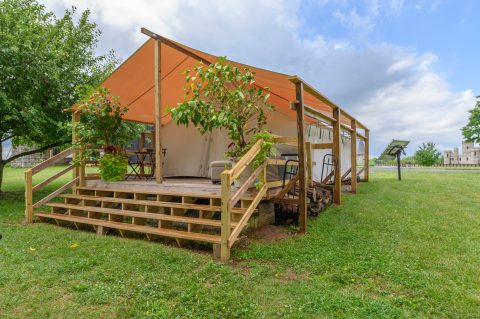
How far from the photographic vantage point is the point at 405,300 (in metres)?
2.40

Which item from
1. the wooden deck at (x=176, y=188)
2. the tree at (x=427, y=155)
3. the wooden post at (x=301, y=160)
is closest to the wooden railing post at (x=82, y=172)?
the wooden deck at (x=176, y=188)

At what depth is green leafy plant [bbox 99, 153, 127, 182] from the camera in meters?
5.51

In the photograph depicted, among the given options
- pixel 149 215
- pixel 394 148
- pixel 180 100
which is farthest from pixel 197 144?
pixel 394 148

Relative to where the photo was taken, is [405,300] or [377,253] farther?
[377,253]

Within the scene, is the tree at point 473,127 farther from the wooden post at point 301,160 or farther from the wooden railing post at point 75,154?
the wooden railing post at point 75,154

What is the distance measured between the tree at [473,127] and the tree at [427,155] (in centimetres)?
321

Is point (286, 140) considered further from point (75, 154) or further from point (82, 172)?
point (75, 154)

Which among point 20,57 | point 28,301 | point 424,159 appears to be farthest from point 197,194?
point 424,159

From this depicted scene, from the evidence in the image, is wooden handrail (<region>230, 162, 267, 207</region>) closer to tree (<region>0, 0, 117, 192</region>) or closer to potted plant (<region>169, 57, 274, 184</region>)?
potted plant (<region>169, 57, 274, 184</region>)

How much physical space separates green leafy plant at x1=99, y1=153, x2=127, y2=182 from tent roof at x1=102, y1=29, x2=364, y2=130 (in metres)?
1.68

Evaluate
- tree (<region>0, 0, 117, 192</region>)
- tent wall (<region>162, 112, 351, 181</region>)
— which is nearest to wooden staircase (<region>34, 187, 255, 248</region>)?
tree (<region>0, 0, 117, 192</region>)

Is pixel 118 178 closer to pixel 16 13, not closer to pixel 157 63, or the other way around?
pixel 157 63

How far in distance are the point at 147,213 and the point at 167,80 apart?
3.43 meters

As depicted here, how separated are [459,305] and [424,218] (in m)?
3.12
